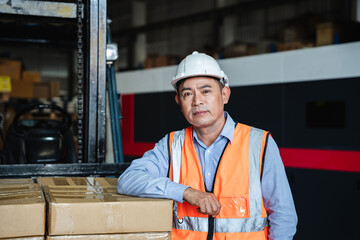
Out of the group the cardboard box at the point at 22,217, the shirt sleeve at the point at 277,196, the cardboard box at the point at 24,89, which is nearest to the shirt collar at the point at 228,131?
the shirt sleeve at the point at 277,196

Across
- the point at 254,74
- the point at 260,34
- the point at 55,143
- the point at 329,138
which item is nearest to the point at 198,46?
the point at 260,34

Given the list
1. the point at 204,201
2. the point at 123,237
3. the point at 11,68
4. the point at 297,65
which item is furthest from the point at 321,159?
the point at 11,68

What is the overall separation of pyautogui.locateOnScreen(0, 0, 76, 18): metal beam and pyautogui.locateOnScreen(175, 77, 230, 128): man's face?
0.77 m

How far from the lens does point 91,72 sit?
7.75 feet

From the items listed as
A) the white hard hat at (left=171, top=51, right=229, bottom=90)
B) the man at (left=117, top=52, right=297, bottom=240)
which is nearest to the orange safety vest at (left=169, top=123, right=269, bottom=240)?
the man at (left=117, top=52, right=297, bottom=240)

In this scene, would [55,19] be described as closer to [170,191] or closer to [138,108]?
[170,191]

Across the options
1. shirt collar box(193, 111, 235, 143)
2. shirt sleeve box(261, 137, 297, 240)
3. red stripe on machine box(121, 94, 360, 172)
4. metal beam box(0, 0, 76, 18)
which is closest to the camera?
shirt sleeve box(261, 137, 297, 240)

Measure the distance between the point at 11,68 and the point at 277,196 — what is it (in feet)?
17.8

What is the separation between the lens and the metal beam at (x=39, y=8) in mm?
2293

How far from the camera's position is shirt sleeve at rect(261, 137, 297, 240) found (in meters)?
1.91

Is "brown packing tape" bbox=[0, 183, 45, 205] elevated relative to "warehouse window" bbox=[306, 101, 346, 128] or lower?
lower

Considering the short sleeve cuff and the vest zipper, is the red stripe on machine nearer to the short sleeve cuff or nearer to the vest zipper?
the vest zipper

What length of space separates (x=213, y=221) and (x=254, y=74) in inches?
142

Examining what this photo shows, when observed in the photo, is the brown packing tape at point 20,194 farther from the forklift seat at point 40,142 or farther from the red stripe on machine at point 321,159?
the red stripe on machine at point 321,159
